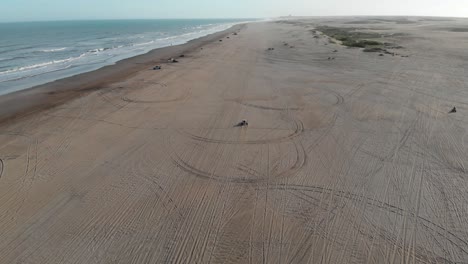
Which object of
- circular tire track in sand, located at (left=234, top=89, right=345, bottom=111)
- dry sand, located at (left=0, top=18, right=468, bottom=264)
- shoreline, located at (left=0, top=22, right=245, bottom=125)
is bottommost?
shoreline, located at (left=0, top=22, right=245, bottom=125)

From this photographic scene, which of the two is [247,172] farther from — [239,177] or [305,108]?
[305,108]

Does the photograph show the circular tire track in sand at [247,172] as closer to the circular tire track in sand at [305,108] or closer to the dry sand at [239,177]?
the dry sand at [239,177]

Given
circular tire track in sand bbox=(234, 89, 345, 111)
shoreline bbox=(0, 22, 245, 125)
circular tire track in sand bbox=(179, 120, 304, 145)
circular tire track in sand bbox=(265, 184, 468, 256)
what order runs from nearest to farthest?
circular tire track in sand bbox=(265, 184, 468, 256) → circular tire track in sand bbox=(179, 120, 304, 145) → circular tire track in sand bbox=(234, 89, 345, 111) → shoreline bbox=(0, 22, 245, 125)

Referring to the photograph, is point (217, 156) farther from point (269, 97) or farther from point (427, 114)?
point (427, 114)

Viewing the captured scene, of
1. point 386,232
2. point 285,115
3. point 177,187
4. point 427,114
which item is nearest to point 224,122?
point 285,115

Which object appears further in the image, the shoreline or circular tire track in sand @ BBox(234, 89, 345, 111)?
the shoreline

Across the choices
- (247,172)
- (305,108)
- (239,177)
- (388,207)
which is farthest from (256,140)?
(388,207)

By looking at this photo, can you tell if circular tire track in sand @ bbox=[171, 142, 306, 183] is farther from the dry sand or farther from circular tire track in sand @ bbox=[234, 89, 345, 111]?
circular tire track in sand @ bbox=[234, 89, 345, 111]

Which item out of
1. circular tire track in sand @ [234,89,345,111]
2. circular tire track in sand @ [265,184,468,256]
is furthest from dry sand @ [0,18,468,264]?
circular tire track in sand @ [234,89,345,111]
